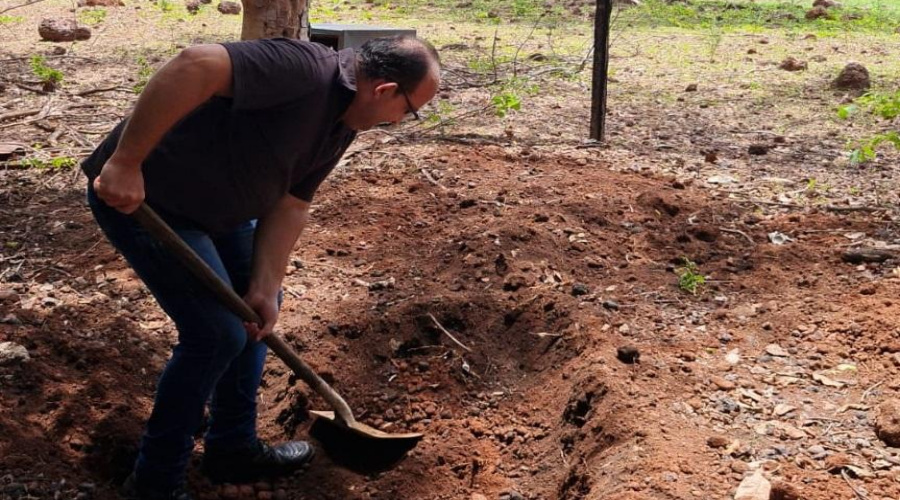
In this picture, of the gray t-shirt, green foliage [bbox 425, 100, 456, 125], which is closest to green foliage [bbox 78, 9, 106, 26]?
green foliage [bbox 425, 100, 456, 125]

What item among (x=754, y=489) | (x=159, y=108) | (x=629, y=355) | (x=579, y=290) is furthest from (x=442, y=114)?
(x=159, y=108)

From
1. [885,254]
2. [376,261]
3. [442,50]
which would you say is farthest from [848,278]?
[442,50]

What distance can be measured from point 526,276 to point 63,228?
2.39 metres

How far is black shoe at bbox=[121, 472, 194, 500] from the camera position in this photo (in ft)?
8.84

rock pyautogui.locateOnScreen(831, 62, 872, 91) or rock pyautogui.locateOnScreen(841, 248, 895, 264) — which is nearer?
rock pyautogui.locateOnScreen(841, 248, 895, 264)

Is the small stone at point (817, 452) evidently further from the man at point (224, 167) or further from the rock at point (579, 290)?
the man at point (224, 167)

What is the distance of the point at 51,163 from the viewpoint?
5.59 m

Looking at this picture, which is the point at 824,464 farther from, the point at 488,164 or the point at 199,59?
the point at 488,164

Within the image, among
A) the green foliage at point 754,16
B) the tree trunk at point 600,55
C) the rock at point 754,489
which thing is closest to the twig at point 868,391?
the rock at point 754,489

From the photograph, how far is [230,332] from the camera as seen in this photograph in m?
2.46

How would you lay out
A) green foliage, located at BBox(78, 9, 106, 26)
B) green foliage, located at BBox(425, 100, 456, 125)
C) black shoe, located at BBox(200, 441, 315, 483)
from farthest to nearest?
1. green foliage, located at BBox(78, 9, 106, 26)
2. green foliage, located at BBox(425, 100, 456, 125)
3. black shoe, located at BBox(200, 441, 315, 483)

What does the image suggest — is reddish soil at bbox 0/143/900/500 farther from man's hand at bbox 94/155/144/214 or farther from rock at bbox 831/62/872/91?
rock at bbox 831/62/872/91

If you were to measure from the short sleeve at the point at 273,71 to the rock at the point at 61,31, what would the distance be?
8.19 m

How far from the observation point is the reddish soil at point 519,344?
9.48ft
